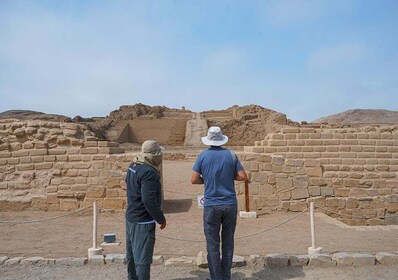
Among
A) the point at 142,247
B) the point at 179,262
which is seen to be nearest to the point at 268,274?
the point at 179,262

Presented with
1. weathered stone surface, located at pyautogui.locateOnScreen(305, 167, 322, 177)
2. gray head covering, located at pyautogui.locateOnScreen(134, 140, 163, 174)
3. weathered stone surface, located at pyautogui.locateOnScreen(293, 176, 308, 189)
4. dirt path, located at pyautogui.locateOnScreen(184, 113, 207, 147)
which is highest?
dirt path, located at pyautogui.locateOnScreen(184, 113, 207, 147)

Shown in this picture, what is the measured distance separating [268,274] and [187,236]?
2509 mm

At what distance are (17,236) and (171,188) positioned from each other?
6.19m

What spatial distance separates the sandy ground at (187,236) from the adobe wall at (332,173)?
0.68 m

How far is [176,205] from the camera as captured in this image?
418 inches

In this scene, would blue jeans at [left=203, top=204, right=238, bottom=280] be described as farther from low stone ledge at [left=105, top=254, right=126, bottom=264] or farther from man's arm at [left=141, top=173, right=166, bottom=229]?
low stone ledge at [left=105, top=254, right=126, bottom=264]

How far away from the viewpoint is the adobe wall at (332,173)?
32.0 feet

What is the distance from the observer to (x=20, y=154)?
10070 mm

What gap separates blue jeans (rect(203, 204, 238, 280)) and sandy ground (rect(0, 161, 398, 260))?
1582 millimetres

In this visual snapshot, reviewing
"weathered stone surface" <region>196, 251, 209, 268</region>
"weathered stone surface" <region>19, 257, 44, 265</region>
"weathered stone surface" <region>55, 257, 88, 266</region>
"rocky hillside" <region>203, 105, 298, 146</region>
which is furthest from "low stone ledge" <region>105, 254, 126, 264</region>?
"rocky hillside" <region>203, 105, 298, 146</region>

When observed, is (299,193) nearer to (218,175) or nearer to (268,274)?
(268,274)

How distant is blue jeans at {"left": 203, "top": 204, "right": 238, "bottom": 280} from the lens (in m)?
4.43

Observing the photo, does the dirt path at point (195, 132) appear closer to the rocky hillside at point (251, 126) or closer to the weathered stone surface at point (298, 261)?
the rocky hillside at point (251, 126)

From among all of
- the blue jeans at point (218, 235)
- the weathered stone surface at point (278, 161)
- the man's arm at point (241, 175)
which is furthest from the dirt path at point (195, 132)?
the blue jeans at point (218, 235)
